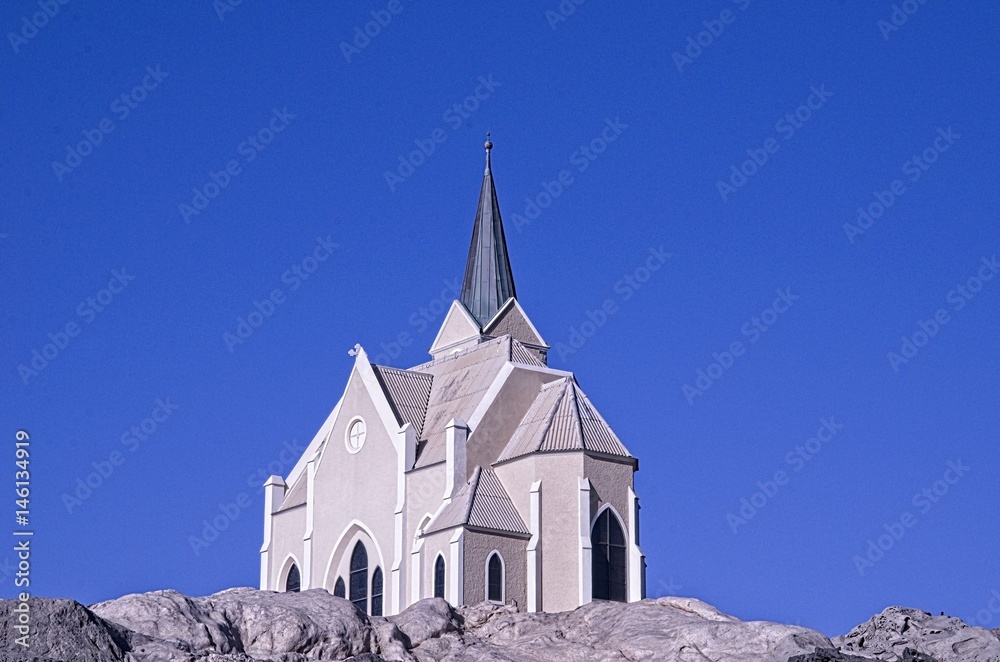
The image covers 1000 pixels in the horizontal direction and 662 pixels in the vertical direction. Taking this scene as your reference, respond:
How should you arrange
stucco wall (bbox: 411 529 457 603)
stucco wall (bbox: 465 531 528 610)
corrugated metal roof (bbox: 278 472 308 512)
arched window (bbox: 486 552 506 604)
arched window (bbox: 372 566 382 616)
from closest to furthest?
stucco wall (bbox: 465 531 528 610) < arched window (bbox: 486 552 506 604) < stucco wall (bbox: 411 529 457 603) < arched window (bbox: 372 566 382 616) < corrugated metal roof (bbox: 278 472 308 512)

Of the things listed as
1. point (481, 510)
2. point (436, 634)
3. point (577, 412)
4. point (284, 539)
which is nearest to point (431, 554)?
point (481, 510)

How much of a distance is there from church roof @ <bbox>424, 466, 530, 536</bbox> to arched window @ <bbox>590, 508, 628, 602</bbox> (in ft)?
7.85

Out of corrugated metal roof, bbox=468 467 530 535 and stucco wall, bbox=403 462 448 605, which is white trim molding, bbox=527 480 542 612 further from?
stucco wall, bbox=403 462 448 605

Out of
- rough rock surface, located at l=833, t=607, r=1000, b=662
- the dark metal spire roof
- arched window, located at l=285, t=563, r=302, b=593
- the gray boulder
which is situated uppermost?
the dark metal spire roof

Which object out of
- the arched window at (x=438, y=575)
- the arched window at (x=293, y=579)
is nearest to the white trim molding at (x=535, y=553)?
the arched window at (x=438, y=575)

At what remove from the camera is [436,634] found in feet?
85.2

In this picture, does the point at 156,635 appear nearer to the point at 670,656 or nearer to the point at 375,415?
the point at 670,656

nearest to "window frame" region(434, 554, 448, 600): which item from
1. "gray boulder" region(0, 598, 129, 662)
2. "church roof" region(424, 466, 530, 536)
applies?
"church roof" region(424, 466, 530, 536)

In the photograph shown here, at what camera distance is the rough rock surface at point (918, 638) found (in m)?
22.6

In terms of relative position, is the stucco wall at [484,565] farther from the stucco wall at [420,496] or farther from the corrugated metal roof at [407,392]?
the corrugated metal roof at [407,392]

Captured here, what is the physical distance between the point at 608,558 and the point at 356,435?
11.2 metres

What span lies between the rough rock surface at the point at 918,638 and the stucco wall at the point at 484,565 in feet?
76.3

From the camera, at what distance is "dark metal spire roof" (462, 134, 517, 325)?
62.6 metres

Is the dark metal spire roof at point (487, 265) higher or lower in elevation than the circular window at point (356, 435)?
higher
